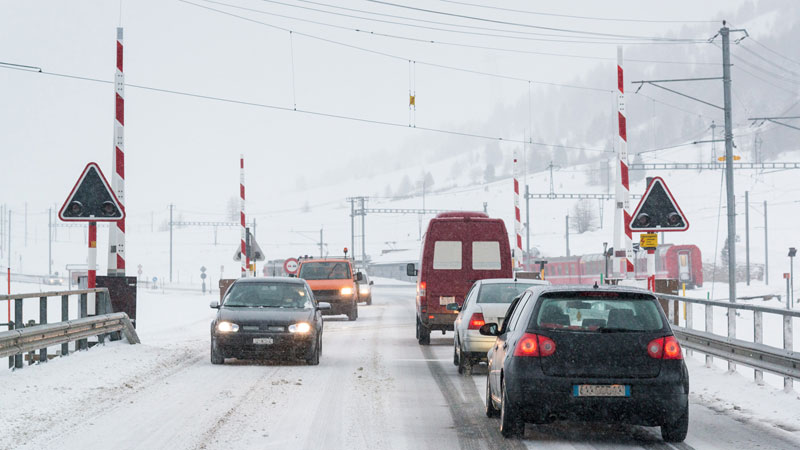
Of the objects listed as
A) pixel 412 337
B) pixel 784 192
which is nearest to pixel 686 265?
pixel 412 337

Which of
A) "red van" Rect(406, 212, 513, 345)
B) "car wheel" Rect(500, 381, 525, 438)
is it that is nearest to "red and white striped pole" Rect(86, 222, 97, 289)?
"red van" Rect(406, 212, 513, 345)

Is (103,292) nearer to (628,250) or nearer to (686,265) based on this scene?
(628,250)

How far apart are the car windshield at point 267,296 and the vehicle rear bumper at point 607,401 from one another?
8.96 m

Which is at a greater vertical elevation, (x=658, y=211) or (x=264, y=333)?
(x=658, y=211)

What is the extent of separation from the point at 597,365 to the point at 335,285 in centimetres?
2309

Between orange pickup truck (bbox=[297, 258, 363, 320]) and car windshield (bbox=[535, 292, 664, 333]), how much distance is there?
21936 millimetres

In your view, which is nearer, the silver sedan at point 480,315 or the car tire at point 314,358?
the silver sedan at point 480,315

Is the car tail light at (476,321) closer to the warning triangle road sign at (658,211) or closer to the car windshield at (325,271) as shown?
the warning triangle road sign at (658,211)

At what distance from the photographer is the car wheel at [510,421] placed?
8.62 meters

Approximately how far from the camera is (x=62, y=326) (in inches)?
572

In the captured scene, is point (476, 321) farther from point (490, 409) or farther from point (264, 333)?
point (490, 409)

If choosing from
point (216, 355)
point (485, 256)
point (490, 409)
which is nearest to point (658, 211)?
point (485, 256)

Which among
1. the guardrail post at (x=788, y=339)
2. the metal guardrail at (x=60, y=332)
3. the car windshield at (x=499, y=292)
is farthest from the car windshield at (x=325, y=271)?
the guardrail post at (x=788, y=339)

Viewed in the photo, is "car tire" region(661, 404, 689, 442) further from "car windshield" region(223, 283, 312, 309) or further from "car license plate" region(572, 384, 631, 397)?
"car windshield" region(223, 283, 312, 309)
